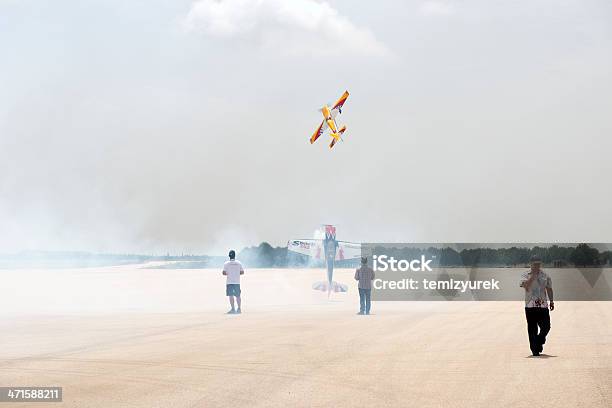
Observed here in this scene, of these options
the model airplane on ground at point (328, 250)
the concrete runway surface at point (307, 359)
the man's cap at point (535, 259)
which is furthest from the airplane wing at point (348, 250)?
the man's cap at point (535, 259)

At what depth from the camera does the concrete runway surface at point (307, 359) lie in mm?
12312

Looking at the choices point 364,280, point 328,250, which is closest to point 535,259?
point 364,280

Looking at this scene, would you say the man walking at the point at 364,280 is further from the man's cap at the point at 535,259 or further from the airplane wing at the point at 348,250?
the airplane wing at the point at 348,250

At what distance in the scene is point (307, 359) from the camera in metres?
16.4

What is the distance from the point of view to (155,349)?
1827 cm

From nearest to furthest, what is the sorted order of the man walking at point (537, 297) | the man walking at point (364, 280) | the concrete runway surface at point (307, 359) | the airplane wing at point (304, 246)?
the concrete runway surface at point (307, 359) < the man walking at point (537, 297) < the man walking at point (364, 280) < the airplane wing at point (304, 246)

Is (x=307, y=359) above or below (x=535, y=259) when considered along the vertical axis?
below

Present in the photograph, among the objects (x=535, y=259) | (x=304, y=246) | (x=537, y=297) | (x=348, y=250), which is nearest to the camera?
(x=537, y=297)

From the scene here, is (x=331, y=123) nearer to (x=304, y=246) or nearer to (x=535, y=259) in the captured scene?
(x=304, y=246)

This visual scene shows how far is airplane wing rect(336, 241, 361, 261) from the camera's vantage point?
199 ft

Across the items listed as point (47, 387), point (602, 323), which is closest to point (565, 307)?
point (602, 323)

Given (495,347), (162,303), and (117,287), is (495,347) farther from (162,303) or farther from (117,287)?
(117,287)

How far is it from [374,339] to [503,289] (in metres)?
34.7

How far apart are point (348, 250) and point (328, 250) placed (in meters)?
18.3
